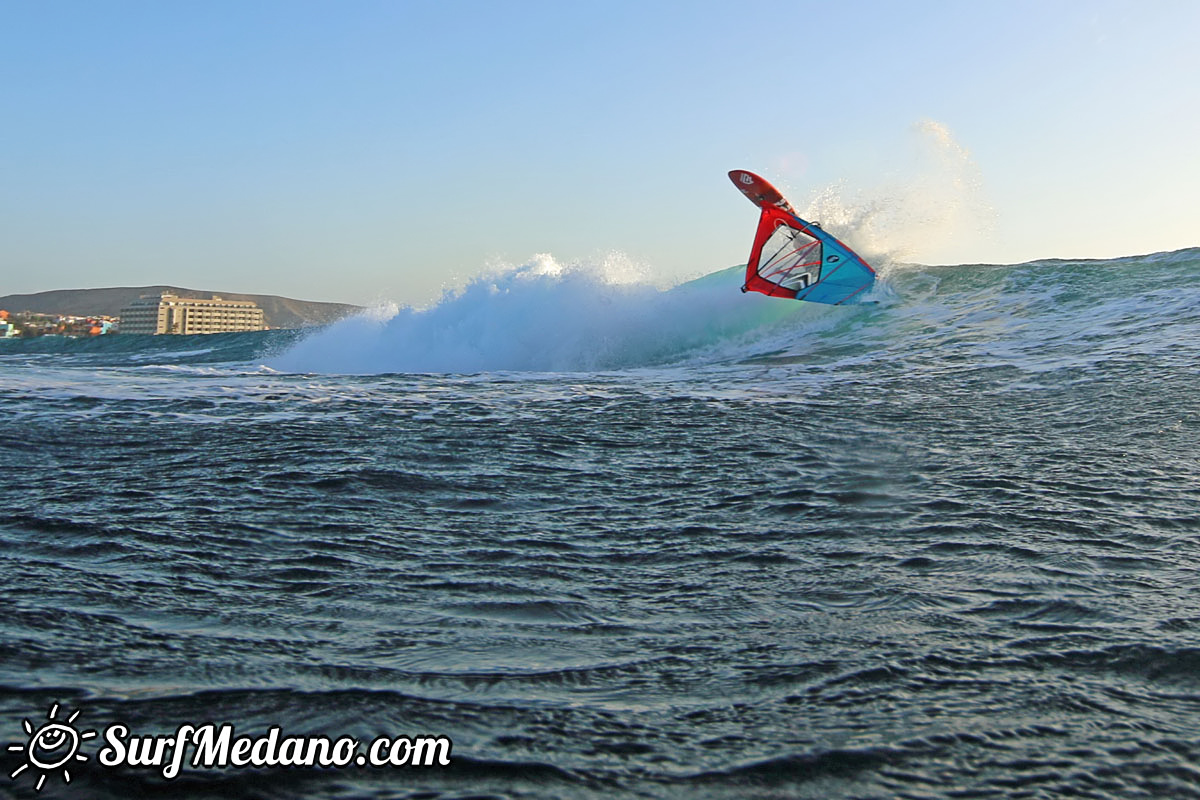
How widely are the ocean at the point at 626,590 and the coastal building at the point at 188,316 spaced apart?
88.9 metres

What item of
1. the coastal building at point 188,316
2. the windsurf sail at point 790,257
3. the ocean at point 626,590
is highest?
the coastal building at point 188,316

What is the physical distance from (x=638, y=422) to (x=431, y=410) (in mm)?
1598

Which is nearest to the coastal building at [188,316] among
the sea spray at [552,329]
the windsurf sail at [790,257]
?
the sea spray at [552,329]

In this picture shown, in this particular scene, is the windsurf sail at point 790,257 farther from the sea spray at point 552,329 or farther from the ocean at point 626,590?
the ocean at point 626,590

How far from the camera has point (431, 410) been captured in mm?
6590

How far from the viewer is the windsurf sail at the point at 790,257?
13.8 meters

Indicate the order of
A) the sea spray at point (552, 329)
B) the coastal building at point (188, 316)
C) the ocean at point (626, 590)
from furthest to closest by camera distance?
the coastal building at point (188, 316) < the sea spray at point (552, 329) < the ocean at point (626, 590)

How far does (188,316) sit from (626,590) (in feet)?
324

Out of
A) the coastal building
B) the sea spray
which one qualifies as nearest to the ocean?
the sea spray

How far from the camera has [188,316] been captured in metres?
91.8

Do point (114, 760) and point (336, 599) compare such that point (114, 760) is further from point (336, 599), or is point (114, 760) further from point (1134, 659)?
point (1134, 659)

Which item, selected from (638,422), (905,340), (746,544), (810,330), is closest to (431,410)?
(638,422)

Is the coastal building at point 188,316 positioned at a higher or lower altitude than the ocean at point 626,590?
higher

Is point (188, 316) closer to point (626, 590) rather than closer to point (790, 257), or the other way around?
point (790, 257)
